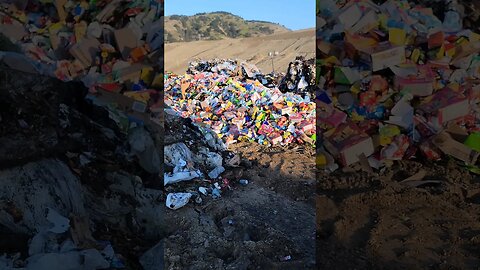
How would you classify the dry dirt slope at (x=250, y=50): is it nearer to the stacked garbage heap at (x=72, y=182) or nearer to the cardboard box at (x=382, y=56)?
the cardboard box at (x=382, y=56)

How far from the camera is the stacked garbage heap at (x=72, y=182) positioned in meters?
2.44

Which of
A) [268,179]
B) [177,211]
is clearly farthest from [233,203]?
[268,179]

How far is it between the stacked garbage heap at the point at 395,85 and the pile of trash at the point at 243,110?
3524 millimetres

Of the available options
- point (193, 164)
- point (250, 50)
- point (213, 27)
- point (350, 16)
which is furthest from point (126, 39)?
point (213, 27)

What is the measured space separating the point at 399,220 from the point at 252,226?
4.15 feet

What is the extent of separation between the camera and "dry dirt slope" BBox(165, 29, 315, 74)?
86.9ft

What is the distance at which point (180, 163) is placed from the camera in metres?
5.20

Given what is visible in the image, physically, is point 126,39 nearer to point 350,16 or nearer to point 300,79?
point 350,16

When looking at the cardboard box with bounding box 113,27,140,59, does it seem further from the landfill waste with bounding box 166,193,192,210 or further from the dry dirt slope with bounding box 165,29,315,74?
the dry dirt slope with bounding box 165,29,315,74

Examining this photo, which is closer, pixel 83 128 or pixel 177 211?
pixel 83 128

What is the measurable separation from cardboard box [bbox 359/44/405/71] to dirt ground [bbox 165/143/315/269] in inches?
59.3

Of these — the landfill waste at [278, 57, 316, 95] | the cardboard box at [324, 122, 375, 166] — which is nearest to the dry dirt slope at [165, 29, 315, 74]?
the landfill waste at [278, 57, 316, 95]

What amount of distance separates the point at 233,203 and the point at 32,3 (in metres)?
2.71

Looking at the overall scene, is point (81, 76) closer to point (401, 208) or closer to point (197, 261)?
point (197, 261)
